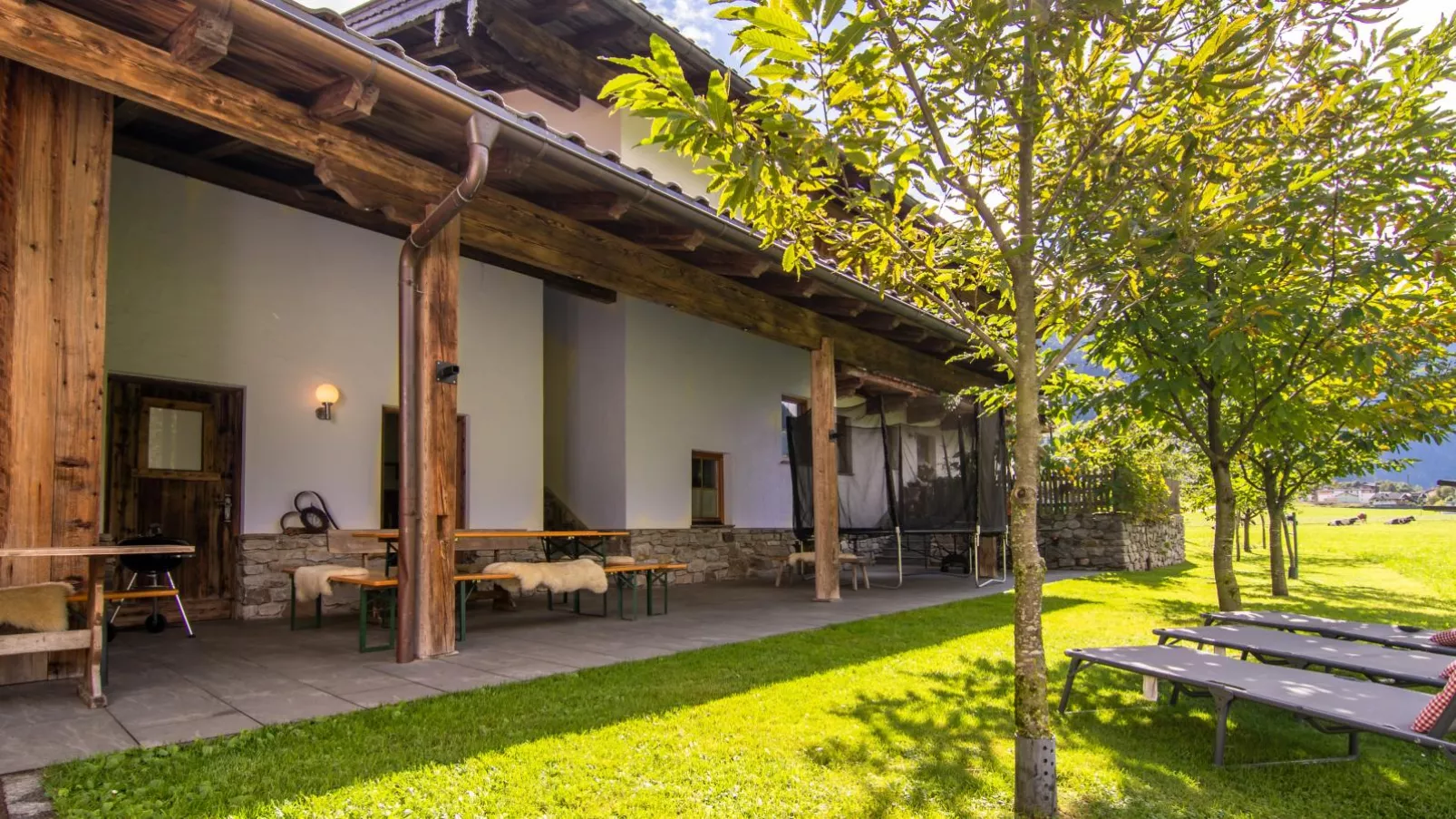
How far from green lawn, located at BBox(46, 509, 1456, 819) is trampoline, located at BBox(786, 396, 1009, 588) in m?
4.94

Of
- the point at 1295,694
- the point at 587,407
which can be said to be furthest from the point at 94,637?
the point at 587,407

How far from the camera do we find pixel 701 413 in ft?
36.1

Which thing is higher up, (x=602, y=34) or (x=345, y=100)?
(x=602, y=34)

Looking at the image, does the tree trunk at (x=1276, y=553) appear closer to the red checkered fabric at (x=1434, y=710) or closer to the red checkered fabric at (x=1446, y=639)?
the red checkered fabric at (x=1446, y=639)

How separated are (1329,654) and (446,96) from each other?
4818 mm

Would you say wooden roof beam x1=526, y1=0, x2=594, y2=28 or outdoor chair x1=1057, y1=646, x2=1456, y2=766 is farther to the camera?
wooden roof beam x1=526, y1=0, x2=594, y2=28

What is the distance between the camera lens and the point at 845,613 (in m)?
7.31

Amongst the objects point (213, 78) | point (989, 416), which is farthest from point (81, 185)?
point (989, 416)

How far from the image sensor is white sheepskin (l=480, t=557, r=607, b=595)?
20.8 feet

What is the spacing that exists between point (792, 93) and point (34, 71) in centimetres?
378

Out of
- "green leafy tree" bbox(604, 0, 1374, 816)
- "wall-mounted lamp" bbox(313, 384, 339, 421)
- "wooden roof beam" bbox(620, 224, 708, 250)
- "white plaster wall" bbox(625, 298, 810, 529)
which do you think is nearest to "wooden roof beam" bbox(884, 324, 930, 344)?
"white plaster wall" bbox(625, 298, 810, 529)

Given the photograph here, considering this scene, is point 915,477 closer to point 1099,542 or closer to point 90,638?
point 1099,542

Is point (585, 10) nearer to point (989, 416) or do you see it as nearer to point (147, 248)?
point (147, 248)

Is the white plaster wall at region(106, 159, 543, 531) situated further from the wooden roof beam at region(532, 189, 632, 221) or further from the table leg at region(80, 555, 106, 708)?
the table leg at region(80, 555, 106, 708)
